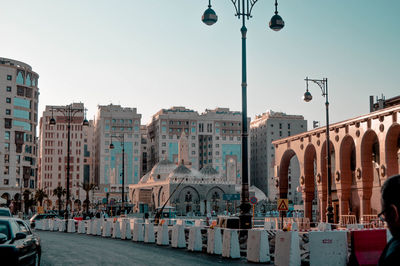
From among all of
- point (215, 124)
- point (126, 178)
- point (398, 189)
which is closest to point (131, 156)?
point (126, 178)

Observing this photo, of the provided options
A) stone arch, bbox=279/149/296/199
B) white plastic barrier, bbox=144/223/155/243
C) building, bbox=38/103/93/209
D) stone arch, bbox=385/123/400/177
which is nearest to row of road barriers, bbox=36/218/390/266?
white plastic barrier, bbox=144/223/155/243

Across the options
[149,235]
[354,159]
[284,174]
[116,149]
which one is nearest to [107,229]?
[149,235]

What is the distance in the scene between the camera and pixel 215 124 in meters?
169

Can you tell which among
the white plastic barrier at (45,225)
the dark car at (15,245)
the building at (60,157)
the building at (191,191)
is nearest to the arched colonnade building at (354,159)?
the white plastic barrier at (45,225)

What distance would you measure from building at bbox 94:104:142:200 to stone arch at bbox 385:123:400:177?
12621 centimetres

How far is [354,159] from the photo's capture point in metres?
44.3

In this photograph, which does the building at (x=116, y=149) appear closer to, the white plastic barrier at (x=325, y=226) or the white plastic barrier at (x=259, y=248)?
the white plastic barrier at (x=325, y=226)

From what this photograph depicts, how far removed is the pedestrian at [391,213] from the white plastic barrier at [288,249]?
1165 centimetres

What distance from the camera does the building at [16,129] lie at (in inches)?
4104

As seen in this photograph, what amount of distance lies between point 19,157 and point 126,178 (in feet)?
186

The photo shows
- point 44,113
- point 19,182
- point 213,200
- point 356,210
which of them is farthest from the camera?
point 44,113

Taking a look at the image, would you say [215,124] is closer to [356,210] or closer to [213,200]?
[213,200]

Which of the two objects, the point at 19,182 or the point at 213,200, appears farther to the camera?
the point at 213,200

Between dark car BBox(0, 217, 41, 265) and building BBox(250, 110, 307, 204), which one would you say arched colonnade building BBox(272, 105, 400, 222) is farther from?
building BBox(250, 110, 307, 204)
